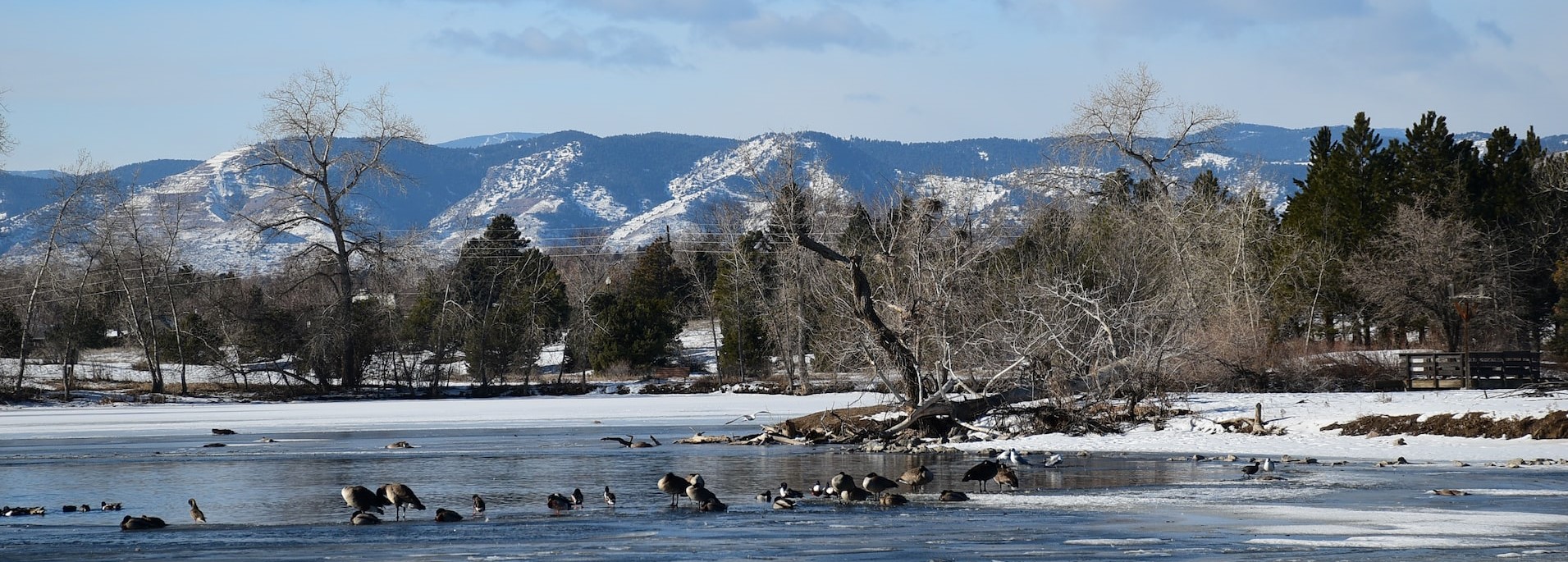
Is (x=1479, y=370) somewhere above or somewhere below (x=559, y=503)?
above

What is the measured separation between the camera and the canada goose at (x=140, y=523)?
1762 centimetres

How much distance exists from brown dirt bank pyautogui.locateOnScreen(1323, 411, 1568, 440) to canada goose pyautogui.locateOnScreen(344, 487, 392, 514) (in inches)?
764

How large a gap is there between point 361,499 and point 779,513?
220 inches

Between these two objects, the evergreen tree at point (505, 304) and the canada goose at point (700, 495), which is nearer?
the canada goose at point (700, 495)

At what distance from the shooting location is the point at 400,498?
18.8 meters

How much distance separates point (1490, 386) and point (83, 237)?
61895 mm

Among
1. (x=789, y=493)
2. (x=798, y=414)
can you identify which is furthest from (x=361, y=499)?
(x=798, y=414)

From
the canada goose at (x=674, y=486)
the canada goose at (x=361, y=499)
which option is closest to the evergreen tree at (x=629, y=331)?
the canada goose at (x=674, y=486)

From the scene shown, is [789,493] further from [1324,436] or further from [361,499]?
[1324,436]

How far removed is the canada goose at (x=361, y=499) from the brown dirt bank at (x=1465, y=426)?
19413 millimetres

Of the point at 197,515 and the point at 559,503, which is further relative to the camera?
the point at 559,503

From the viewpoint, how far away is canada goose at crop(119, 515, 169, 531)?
694 inches

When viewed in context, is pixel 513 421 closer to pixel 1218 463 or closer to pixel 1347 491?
pixel 1218 463

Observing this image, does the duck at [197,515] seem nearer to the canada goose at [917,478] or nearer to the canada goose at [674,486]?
the canada goose at [674,486]
